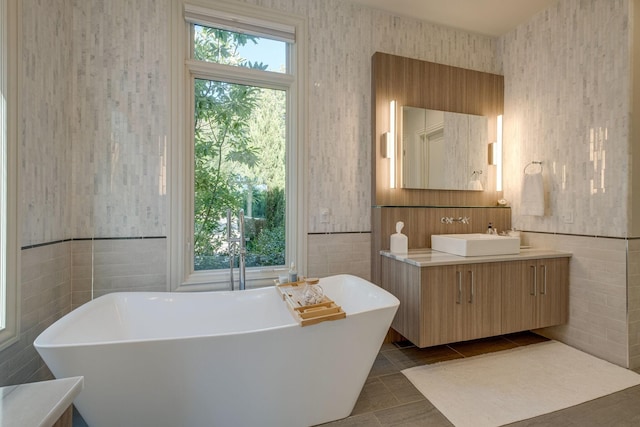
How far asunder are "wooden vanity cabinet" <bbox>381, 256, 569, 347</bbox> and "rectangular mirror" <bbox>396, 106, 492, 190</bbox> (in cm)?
88

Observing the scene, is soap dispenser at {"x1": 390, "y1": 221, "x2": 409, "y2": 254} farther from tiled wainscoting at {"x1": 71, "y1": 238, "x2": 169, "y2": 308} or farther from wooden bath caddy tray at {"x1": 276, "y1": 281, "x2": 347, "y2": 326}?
tiled wainscoting at {"x1": 71, "y1": 238, "x2": 169, "y2": 308}

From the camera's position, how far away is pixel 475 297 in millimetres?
2254

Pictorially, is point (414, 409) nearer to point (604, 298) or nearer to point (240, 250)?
point (240, 250)

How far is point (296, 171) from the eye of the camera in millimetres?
2529

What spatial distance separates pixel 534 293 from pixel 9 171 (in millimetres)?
3573

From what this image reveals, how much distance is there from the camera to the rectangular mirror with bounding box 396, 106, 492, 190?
2732mm

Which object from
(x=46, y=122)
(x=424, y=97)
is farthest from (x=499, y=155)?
(x=46, y=122)

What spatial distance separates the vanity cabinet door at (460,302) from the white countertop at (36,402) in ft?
6.37

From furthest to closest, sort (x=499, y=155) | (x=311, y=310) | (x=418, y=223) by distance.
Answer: (x=499, y=155) < (x=418, y=223) < (x=311, y=310)

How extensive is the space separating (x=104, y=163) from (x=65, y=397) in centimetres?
182

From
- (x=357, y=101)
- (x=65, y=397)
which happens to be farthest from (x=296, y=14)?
(x=65, y=397)

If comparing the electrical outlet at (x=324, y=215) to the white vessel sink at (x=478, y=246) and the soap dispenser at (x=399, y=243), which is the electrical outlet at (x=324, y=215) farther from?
the white vessel sink at (x=478, y=246)

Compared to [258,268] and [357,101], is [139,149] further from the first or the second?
[357,101]

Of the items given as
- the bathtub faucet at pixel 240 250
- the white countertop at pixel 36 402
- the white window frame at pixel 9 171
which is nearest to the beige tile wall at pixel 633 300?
the bathtub faucet at pixel 240 250
